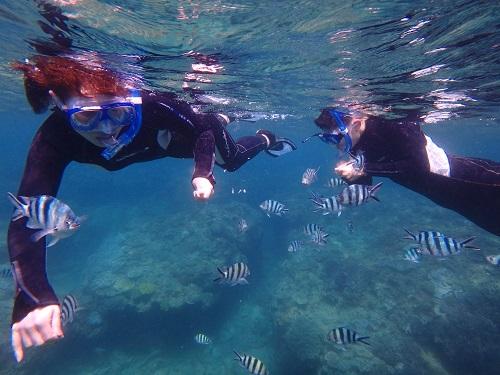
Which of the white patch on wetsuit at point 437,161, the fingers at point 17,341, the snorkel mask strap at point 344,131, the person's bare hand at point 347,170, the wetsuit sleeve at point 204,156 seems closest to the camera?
the fingers at point 17,341

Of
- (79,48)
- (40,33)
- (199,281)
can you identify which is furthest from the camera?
(199,281)

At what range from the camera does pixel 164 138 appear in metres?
5.57

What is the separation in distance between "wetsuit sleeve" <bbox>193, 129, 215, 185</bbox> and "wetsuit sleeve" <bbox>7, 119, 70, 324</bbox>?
1.81 meters

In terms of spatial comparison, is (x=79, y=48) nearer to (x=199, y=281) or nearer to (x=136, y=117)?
(x=136, y=117)

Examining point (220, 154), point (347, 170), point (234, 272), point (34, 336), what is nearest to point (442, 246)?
point (347, 170)

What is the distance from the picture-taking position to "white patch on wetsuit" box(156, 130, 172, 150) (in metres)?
5.45

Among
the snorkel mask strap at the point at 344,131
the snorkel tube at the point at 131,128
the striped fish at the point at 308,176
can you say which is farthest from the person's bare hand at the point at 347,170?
the striped fish at the point at 308,176

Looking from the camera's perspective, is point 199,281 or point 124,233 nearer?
point 199,281

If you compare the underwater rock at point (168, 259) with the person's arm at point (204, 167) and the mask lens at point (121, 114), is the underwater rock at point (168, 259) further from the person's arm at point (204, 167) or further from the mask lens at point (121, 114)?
the mask lens at point (121, 114)

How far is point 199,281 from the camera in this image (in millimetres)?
15188

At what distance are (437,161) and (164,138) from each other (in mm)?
5899

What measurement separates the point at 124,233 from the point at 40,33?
1691 cm

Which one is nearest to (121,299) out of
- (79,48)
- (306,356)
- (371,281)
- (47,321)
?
(306,356)

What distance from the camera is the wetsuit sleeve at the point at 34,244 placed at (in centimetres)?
300
